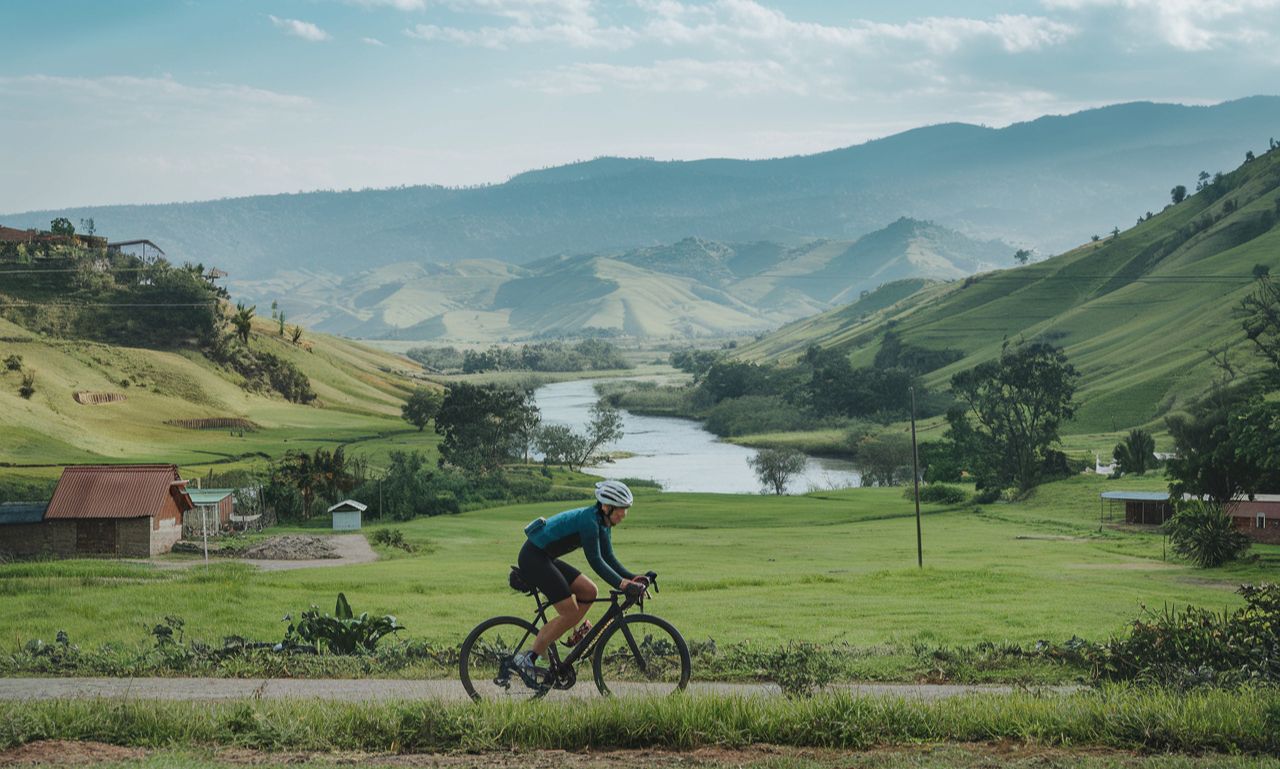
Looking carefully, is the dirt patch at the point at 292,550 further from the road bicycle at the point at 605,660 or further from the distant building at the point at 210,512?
the road bicycle at the point at 605,660

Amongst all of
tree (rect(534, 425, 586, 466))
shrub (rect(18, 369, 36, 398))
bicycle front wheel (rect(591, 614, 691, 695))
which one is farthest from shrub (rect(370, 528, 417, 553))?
shrub (rect(18, 369, 36, 398))

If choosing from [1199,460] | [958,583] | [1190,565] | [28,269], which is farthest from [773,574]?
[28,269]

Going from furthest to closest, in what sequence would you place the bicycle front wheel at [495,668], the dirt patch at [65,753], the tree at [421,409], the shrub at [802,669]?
1. the tree at [421,409]
2. the shrub at [802,669]
3. the bicycle front wheel at [495,668]
4. the dirt patch at [65,753]

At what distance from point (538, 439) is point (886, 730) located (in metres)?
127

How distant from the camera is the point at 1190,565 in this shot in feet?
172

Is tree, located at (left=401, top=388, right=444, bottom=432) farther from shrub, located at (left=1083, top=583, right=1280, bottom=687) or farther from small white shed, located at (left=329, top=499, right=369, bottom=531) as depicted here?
shrub, located at (left=1083, top=583, right=1280, bottom=687)

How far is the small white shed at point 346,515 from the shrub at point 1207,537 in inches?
2057

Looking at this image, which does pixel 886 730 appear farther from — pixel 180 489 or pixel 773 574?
pixel 180 489

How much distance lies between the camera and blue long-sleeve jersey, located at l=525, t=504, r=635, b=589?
14.3 meters

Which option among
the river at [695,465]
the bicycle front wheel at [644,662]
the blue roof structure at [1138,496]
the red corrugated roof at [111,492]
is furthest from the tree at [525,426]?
the bicycle front wheel at [644,662]

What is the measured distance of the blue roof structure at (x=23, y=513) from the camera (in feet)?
210

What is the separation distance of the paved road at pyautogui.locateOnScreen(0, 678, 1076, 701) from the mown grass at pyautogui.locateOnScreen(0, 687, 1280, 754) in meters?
1.22

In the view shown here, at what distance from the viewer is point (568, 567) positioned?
48.6 feet

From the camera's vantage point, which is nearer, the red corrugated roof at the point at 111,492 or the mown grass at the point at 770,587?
the mown grass at the point at 770,587
